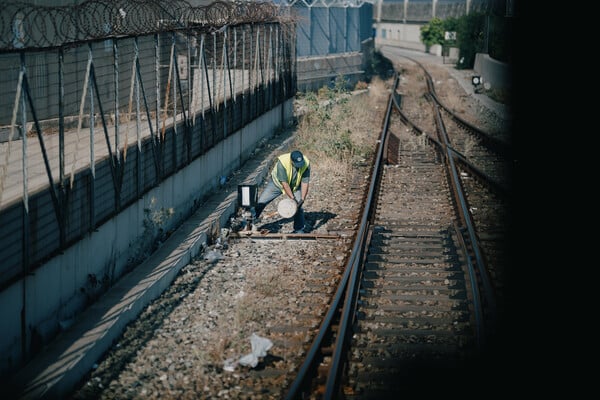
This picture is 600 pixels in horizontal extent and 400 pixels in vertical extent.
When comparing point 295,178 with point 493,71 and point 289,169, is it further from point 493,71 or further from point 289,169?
point 493,71

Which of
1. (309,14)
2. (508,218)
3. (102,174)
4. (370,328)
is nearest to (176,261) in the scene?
(102,174)

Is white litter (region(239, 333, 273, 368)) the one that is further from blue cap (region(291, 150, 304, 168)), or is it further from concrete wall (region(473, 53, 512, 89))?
concrete wall (region(473, 53, 512, 89))

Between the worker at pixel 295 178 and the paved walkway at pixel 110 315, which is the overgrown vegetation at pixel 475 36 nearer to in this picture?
the worker at pixel 295 178

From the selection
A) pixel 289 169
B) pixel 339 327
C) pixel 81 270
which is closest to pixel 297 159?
pixel 289 169

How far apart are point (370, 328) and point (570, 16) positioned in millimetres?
8790

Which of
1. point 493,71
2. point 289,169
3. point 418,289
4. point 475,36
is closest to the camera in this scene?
point 418,289

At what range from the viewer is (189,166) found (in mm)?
13273

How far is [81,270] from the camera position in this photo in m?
8.84

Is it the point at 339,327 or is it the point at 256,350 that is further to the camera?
the point at 339,327

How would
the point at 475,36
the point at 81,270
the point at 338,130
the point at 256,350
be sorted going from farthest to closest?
the point at 475,36
the point at 338,130
the point at 81,270
the point at 256,350

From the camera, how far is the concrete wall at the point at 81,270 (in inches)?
289

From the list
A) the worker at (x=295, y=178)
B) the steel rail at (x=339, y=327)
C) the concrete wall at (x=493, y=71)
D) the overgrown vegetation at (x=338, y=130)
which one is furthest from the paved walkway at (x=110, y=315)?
the concrete wall at (x=493, y=71)

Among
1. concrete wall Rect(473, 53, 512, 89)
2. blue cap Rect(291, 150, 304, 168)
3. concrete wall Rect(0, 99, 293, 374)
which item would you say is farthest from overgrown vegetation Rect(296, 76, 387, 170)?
concrete wall Rect(473, 53, 512, 89)

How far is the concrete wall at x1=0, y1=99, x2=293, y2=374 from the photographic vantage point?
7.33 metres
